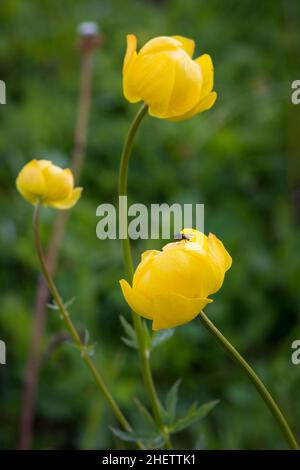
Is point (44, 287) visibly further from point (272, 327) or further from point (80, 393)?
point (272, 327)

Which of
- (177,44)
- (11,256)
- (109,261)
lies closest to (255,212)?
(109,261)

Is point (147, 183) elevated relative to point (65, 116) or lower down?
lower down

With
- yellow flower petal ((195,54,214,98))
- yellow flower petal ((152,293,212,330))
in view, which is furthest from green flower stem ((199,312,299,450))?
yellow flower petal ((195,54,214,98))

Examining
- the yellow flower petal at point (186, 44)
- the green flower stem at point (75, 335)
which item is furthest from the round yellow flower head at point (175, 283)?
the yellow flower petal at point (186, 44)

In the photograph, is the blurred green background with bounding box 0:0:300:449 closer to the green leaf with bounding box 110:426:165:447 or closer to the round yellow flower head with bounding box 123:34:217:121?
the green leaf with bounding box 110:426:165:447

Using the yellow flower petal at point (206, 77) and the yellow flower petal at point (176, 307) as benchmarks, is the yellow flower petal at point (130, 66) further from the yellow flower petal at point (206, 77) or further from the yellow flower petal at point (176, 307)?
the yellow flower petal at point (176, 307)

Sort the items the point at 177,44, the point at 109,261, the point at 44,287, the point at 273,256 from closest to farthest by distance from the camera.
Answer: the point at 177,44, the point at 44,287, the point at 109,261, the point at 273,256

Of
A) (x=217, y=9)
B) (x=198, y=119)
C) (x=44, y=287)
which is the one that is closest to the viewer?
(x=44, y=287)
